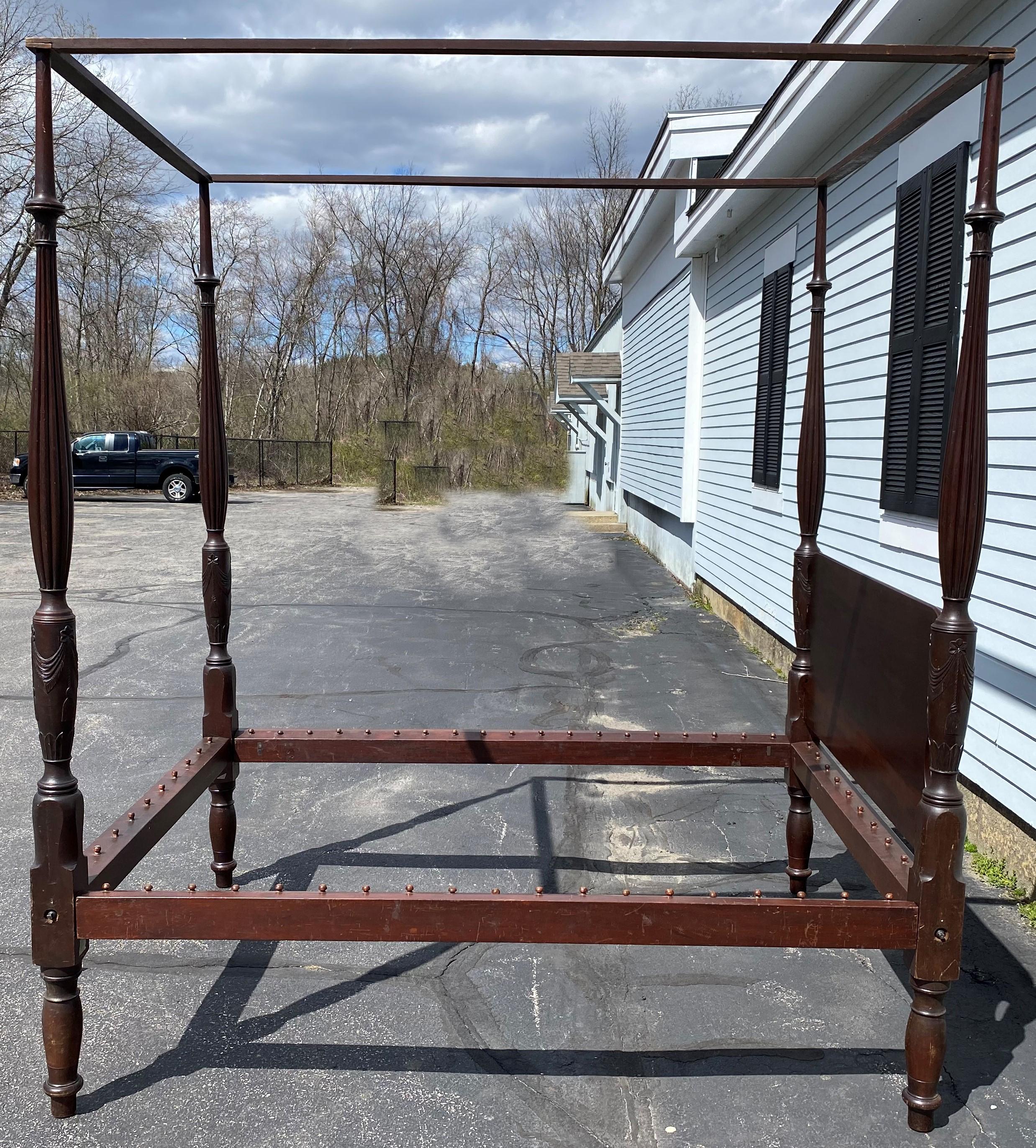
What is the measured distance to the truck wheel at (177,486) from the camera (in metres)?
24.5

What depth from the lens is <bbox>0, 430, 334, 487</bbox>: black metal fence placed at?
1259 inches

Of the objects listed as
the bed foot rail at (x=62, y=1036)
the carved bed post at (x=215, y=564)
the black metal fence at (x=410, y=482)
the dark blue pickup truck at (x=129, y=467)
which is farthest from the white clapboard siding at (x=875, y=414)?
the dark blue pickup truck at (x=129, y=467)

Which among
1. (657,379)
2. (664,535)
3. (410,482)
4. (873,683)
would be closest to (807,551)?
(873,683)

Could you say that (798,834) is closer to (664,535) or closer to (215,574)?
(215,574)

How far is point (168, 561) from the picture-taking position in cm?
1306

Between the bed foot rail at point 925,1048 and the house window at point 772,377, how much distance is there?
566cm

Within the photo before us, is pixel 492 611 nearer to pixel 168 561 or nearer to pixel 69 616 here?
pixel 168 561

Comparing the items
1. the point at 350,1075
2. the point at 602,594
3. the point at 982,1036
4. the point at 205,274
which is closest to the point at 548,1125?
the point at 350,1075

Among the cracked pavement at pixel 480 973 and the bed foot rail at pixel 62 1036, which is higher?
the bed foot rail at pixel 62 1036

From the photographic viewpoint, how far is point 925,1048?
2238mm

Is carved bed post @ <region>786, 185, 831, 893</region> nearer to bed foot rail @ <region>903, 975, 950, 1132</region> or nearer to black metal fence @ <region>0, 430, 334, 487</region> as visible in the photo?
bed foot rail @ <region>903, 975, 950, 1132</region>

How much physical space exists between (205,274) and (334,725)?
3.17 meters

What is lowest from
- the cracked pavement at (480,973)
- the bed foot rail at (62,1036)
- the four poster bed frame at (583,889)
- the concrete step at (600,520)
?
the cracked pavement at (480,973)

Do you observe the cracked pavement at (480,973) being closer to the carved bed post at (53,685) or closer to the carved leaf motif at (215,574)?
the carved bed post at (53,685)
